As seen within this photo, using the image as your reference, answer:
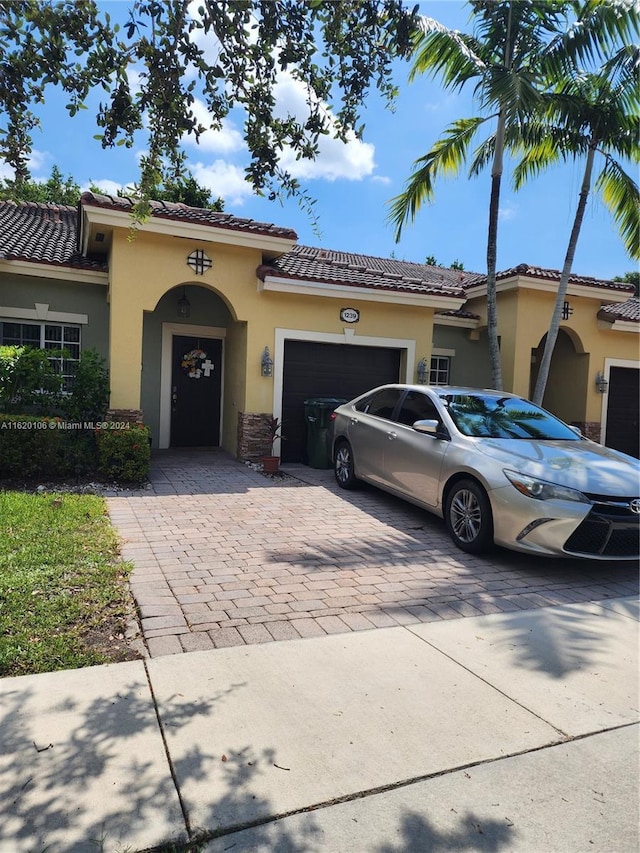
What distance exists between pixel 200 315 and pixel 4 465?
5594 mm

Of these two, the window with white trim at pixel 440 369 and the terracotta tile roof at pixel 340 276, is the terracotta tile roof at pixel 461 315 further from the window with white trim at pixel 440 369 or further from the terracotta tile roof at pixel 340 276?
the window with white trim at pixel 440 369

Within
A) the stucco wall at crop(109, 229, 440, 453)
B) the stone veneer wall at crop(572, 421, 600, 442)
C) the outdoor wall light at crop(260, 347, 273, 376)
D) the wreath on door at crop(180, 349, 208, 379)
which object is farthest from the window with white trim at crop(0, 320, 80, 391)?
the stone veneer wall at crop(572, 421, 600, 442)

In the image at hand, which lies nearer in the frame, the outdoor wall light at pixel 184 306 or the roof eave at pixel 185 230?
the roof eave at pixel 185 230

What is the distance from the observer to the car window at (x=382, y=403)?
7.77 m

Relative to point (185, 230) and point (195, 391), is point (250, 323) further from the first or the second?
point (195, 391)

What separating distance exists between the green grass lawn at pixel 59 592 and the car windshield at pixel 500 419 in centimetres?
401

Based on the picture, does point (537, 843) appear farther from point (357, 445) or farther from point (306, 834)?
point (357, 445)

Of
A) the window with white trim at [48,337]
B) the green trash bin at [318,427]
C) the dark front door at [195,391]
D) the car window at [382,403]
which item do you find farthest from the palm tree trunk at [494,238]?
the window with white trim at [48,337]

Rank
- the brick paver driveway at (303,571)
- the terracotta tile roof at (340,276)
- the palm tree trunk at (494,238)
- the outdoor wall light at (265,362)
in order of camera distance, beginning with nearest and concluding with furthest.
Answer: the brick paver driveway at (303,571) → the palm tree trunk at (494,238) → the terracotta tile roof at (340,276) → the outdoor wall light at (265,362)

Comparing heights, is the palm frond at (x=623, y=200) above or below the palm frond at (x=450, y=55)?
below

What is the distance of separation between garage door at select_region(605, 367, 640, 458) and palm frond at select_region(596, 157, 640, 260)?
3596 millimetres

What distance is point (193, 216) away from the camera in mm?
9641

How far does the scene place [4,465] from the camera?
7.95 m

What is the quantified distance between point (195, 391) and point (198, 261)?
3329 mm
